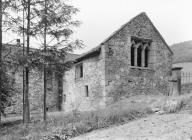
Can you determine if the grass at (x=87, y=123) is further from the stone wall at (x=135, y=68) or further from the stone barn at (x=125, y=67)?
the stone barn at (x=125, y=67)

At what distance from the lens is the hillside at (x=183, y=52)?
3628 cm

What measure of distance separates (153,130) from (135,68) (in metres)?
9.19

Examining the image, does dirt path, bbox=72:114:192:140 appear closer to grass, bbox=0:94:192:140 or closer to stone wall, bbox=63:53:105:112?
grass, bbox=0:94:192:140

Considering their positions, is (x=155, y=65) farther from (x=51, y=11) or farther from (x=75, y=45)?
(x=51, y=11)

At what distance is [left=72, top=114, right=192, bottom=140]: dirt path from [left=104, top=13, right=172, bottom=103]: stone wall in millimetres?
6100

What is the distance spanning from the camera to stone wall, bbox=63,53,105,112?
1858 centimetres

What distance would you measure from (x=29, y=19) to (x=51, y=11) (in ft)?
4.07

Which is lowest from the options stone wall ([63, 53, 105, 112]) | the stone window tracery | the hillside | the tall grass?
the tall grass

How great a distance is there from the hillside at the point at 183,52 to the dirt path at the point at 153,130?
25.2 m

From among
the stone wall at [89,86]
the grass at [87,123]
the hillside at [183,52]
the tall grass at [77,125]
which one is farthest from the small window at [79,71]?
the hillside at [183,52]

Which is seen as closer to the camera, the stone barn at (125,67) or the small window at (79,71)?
the stone barn at (125,67)

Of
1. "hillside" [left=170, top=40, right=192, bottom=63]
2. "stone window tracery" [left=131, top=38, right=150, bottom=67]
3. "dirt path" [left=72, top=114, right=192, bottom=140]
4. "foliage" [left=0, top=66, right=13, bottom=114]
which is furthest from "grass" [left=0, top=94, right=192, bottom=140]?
"hillside" [left=170, top=40, right=192, bottom=63]

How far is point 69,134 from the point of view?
1189 cm

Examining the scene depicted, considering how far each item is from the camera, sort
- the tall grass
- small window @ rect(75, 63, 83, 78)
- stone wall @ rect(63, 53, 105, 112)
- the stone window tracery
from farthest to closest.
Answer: small window @ rect(75, 63, 83, 78)
the stone window tracery
stone wall @ rect(63, 53, 105, 112)
the tall grass
